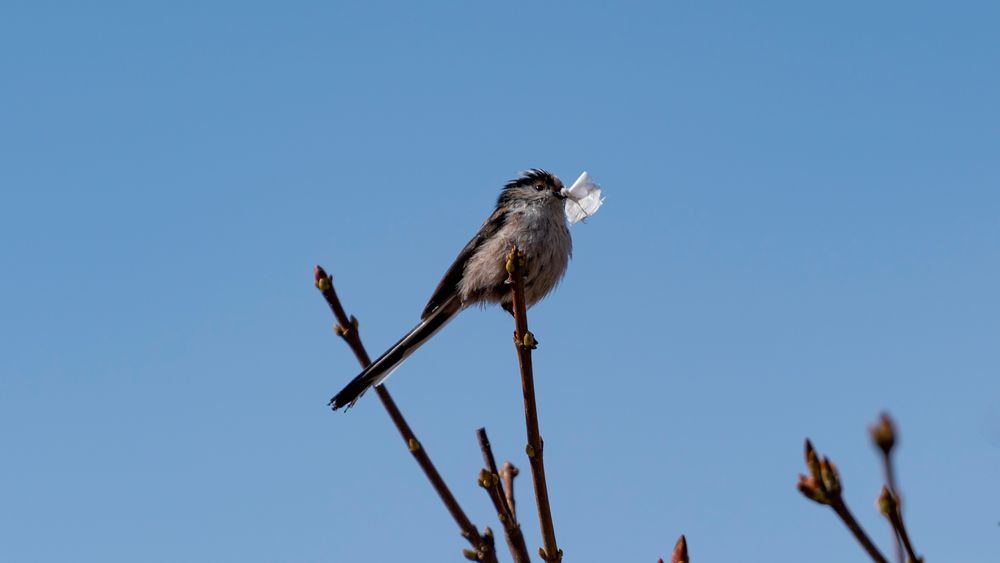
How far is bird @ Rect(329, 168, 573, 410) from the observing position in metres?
6.53

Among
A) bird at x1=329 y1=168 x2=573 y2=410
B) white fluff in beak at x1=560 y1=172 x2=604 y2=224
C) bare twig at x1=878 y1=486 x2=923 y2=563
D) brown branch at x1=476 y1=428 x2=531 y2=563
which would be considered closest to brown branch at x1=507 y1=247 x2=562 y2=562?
brown branch at x1=476 y1=428 x2=531 y2=563

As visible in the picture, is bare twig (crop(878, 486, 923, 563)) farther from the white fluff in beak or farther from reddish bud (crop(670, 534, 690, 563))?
the white fluff in beak

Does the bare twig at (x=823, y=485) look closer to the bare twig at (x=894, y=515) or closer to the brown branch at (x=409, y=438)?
the bare twig at (x=894, y=515)

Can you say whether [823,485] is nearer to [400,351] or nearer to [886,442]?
[886,442]

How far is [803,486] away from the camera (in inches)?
54.2

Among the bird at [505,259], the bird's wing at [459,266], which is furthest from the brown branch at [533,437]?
the bird's wing at [459,266]

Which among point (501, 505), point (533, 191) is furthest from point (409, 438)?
point (533, 191)

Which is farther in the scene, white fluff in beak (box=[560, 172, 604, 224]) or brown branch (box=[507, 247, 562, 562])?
white fluff in beak (box=[560, 172, 604, 224])

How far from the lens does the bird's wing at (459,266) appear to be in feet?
22.4

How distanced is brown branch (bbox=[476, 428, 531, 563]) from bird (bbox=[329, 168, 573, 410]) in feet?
12.0

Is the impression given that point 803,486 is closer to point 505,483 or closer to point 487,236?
point 505,483

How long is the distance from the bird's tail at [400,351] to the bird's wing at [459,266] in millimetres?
58

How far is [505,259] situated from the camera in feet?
20.9

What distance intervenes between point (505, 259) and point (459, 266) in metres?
0.63
